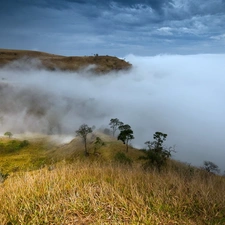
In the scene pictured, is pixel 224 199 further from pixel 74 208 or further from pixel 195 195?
pixel 74 208

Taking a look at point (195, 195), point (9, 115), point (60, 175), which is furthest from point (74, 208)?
point (9, 115)

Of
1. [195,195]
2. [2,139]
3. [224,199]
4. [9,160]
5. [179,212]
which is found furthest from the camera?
[2,139]

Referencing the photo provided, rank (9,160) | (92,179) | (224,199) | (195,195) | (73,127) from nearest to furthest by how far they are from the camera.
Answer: (224,199), (195,195), (92,179), (9,160), (73,127)

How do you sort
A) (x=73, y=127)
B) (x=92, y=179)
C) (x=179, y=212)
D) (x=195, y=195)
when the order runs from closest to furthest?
(x=179, y=212) → (x=195, y=195) → (x=92, y=179) → (x=73, y=127)

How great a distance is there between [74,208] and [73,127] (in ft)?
627

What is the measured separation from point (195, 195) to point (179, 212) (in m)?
1.07

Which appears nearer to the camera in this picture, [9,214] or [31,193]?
[9,214]

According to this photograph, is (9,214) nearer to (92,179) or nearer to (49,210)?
(49,210)

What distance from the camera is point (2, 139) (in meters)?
139

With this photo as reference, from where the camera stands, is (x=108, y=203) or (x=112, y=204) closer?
(x=112, y=204)

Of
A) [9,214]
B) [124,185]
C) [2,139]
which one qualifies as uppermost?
[124,185]

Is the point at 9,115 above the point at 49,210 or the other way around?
the other way around

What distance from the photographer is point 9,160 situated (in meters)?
99.7

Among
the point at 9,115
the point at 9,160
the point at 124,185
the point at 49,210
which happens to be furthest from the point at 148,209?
the point at 9,115
